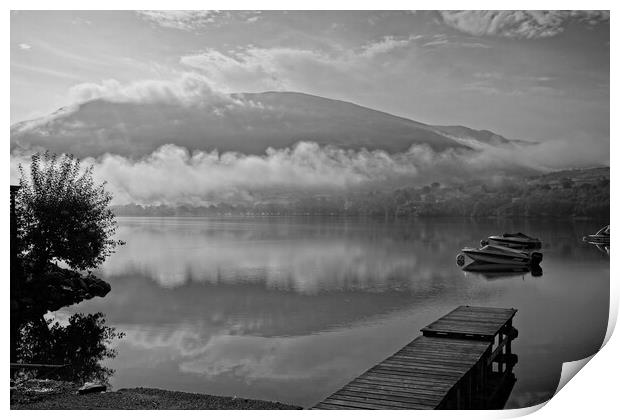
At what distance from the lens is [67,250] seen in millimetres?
14641

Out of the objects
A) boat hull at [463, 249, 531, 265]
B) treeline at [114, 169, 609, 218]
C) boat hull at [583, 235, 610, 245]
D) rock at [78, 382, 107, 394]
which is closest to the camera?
rock at [78, 382, 107, 394]

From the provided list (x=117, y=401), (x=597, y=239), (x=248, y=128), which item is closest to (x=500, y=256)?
(x=597, y=239)

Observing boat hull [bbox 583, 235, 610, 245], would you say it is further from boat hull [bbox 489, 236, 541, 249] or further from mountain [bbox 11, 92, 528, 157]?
mountain [bbox 11, 92, 528, 157]

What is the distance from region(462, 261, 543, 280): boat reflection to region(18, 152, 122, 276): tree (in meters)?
12.4

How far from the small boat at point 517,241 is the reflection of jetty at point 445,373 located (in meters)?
15.4

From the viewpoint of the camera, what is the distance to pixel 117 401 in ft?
22.8

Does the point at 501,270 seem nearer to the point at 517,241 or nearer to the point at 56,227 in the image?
the point at 517,241

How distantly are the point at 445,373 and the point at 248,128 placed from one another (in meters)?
12.0

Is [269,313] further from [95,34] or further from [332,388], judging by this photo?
[95,34]

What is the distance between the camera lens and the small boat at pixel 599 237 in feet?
81.1

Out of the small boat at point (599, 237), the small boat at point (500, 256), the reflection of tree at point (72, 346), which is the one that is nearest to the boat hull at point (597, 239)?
the small boat at point (599, 237)

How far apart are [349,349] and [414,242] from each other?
2322cm

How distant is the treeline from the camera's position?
16.4 m

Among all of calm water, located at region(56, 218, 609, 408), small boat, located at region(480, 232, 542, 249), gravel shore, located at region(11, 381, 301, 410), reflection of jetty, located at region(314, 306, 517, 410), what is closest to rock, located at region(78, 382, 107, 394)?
gravel shore, located at region(11, 381, 301, 410)
